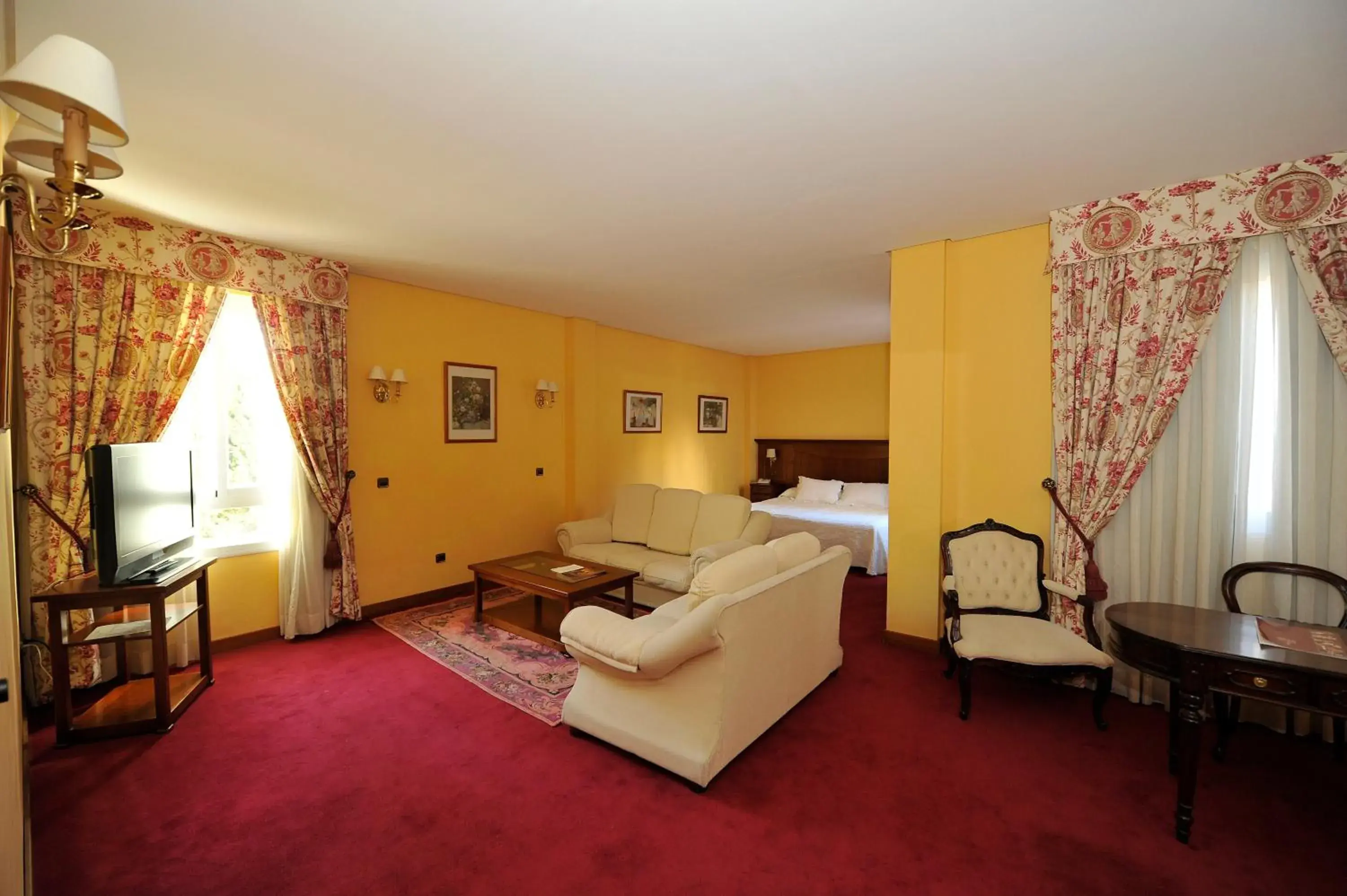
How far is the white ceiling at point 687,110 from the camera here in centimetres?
168

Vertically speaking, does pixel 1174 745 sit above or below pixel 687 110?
below

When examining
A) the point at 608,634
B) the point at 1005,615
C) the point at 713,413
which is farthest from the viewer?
the point at 713,413

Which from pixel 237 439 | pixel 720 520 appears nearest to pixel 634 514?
pixel 720 520

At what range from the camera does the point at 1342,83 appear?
1978mm

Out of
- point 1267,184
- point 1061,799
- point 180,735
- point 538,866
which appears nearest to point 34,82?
point 538,866

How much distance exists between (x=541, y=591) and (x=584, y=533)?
4.58ft

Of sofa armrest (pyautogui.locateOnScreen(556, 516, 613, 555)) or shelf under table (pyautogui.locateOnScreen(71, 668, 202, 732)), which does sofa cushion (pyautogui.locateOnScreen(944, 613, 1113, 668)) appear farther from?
shelf under table (pyautogui.locateOnScreen(71, 668, 202, 732))

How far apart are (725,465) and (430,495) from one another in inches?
169

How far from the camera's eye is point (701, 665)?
92.0 inches

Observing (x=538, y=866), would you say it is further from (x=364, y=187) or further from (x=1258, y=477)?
(x=1258, y=477)

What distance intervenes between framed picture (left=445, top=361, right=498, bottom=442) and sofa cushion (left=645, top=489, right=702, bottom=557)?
67.1 inches

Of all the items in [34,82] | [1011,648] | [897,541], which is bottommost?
[1011,648]

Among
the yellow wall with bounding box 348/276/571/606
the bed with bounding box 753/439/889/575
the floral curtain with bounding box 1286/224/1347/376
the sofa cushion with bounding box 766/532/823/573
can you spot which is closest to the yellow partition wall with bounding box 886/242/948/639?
the bed with bounding box 753/439/889/575

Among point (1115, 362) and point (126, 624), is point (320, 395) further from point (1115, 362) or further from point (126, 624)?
point (1115, 362)
